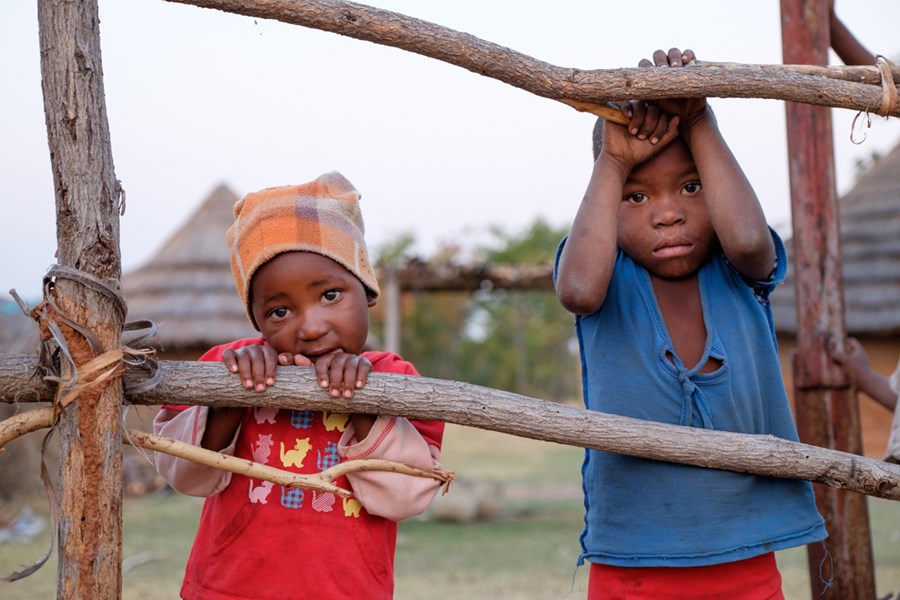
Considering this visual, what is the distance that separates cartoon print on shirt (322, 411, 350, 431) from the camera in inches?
85.1

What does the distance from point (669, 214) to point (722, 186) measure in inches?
5.5

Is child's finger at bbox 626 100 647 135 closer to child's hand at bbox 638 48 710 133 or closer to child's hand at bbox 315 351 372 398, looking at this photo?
child's hand at bbox 638 48 710 133

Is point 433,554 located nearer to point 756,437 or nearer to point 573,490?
point 573,490

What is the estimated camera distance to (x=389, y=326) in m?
11.6

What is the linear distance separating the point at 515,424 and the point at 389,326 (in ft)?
32.1

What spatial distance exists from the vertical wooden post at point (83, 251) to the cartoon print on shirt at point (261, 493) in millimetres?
386

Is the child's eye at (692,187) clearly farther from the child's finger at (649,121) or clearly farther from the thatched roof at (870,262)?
the thatched roof at (870,262)

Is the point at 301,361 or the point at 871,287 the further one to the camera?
the point at 871,287

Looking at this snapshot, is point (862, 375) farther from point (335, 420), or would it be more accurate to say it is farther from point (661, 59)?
point (335, 420)

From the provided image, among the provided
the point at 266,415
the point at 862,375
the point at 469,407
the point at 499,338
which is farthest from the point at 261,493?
the point at 499,338

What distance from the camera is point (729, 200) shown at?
2.12 m

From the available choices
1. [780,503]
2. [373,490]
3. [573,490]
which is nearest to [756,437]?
[780,503]

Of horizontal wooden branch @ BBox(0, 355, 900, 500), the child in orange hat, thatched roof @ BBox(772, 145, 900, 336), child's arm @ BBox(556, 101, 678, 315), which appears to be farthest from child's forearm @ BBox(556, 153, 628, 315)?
thatched roof @ BBox(772, 145, 900, 336)

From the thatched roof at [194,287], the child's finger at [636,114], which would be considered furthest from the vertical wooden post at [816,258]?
the thatched roof at [194,287]
